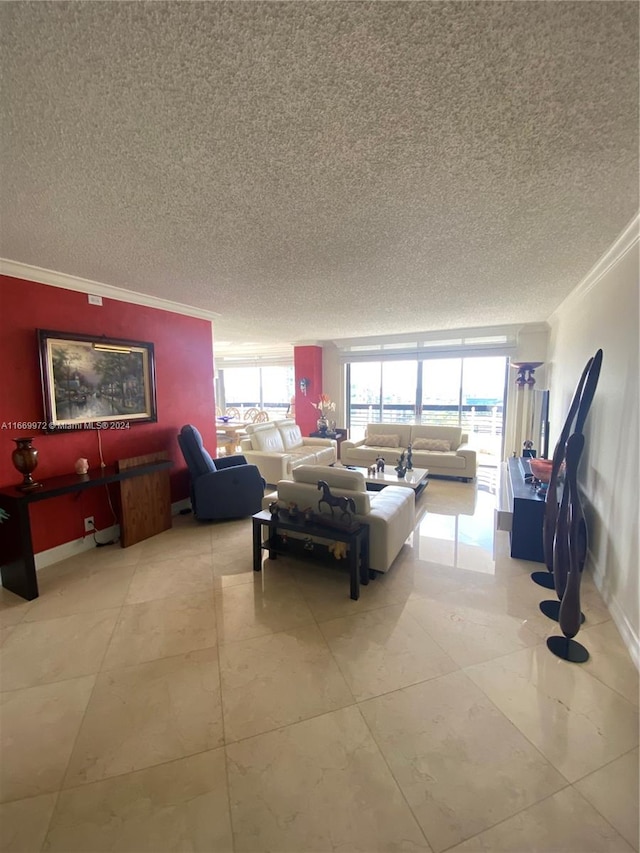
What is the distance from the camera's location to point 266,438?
5.36 m

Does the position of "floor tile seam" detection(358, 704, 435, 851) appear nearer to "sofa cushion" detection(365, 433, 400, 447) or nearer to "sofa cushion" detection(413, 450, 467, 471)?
"sofa cushion" detection(413, 450, 467, 471)

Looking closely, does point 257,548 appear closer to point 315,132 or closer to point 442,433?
point 315,132

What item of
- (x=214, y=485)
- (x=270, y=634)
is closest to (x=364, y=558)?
(x=270, y=634)

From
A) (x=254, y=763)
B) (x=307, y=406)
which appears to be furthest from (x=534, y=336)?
(x=254, y=763)

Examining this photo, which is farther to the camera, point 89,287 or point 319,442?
point 319,442

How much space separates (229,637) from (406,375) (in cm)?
607

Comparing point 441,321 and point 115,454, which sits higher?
point 441,321

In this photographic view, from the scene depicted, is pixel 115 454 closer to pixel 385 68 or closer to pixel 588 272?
pixel 385 68

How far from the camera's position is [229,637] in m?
2.06

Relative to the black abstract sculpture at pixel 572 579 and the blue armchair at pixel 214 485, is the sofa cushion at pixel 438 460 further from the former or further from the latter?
the black abstract sculpture at pixel 572 579

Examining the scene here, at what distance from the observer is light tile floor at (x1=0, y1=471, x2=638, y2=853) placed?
3.84 feet

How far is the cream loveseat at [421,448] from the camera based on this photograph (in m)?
5.40

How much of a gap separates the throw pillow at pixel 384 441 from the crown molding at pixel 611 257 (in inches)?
131

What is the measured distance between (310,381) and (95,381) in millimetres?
4818
